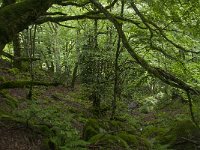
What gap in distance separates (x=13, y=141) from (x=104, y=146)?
2248 millimetres

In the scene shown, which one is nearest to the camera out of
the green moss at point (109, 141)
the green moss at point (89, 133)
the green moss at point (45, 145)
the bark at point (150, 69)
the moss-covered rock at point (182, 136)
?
the bark at point (150, 69)

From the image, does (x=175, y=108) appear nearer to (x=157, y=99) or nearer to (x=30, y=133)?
(x=157, y=99)

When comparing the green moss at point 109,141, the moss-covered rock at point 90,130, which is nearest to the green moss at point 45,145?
the green moss at point 109,141

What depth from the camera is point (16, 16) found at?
611 centimetres

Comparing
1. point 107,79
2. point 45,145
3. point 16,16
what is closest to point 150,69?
point 16,16

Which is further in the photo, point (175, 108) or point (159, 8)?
point (175, 108)

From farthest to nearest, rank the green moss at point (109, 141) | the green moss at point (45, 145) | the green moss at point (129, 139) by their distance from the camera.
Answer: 1. the green moss at point (129, 139)
2. the green moss at point (109, 141)
3. the green moss at point (45, 145)

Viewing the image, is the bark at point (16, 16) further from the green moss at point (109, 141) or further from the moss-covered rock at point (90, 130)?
the moss-covered rock at point (90, 130)

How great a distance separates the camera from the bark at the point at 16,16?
5.96m

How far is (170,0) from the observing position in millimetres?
7641

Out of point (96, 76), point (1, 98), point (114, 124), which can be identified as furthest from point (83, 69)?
point (1, 98)

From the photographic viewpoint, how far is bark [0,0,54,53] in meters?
5.96

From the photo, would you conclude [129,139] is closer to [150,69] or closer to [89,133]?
[89,133]

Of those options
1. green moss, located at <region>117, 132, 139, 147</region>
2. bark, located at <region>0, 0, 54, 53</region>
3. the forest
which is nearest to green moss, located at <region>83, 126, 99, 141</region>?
the forest
